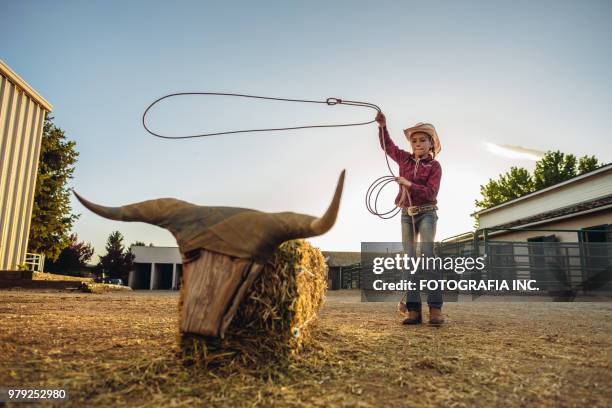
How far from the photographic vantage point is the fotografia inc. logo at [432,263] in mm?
3902

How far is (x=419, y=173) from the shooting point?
4125mm

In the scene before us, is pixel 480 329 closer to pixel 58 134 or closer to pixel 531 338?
pixel 531 338

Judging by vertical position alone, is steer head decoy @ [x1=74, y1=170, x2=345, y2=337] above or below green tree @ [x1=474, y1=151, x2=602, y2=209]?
below

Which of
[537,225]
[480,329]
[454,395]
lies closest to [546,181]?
[537,225]

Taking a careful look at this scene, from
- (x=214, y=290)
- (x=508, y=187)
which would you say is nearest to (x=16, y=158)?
(x=214, y=290)

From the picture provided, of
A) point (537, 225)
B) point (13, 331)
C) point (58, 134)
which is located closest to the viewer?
point (13, 331)

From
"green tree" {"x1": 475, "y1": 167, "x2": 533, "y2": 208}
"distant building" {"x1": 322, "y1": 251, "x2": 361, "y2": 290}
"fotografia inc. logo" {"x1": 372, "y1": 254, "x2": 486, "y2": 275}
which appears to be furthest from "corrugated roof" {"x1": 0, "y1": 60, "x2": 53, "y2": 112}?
"green tree" {"x1": 475, "y1": 167, "x2": 533, "y2": 208}

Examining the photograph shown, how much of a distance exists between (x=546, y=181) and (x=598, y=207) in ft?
79.9

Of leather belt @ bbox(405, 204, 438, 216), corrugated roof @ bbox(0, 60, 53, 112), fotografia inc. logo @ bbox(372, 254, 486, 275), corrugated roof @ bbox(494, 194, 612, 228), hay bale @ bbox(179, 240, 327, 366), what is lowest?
hay bale @ bbox(179, 240, 327, 366)

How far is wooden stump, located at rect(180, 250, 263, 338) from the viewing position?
1.88 m

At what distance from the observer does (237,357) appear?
2.05 meters

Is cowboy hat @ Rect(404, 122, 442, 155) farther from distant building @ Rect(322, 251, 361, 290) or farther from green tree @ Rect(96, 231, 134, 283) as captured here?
green tree @ Rect(96, 231, 134, 283)

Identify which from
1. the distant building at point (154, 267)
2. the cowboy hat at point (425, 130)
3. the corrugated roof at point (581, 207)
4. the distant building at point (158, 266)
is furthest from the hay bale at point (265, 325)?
the distant building at point (154, 267)

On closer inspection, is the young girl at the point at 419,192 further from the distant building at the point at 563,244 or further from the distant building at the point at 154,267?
the distant building at the point at 154,267
